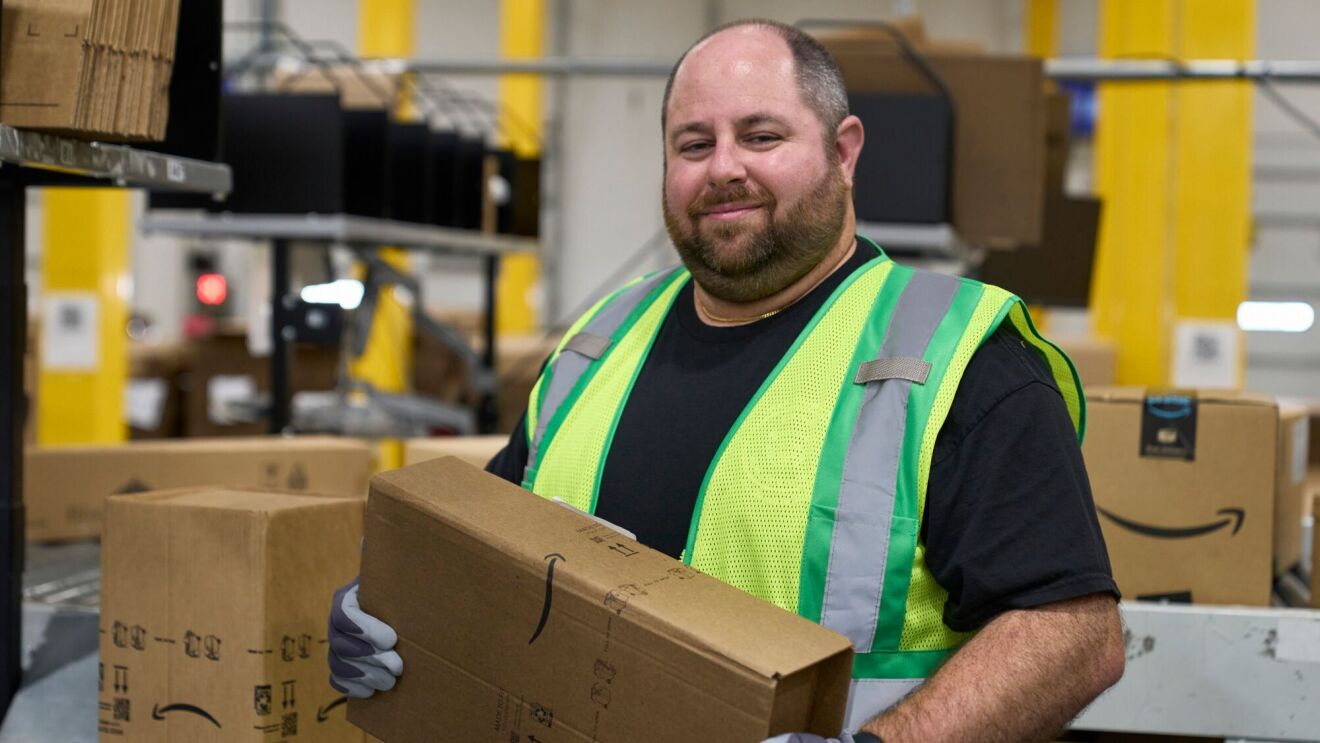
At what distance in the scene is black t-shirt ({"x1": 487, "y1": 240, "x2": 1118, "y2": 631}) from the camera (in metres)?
1.58

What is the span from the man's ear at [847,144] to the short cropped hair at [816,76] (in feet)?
0.04

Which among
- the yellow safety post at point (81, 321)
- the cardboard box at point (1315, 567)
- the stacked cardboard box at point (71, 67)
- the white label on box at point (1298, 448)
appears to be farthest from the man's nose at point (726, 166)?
the yellow safety post at point (81, 321)

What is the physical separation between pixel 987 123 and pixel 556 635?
2820mm

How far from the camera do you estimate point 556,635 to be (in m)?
1.54

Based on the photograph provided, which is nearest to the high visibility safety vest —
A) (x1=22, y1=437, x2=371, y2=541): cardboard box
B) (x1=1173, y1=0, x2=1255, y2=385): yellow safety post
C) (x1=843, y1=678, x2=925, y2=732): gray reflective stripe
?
(x1=843, y1=678, x2=925, y2=732): gray reflective stripe

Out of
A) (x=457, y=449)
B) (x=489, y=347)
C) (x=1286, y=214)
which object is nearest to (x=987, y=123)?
(x=457, y=449)

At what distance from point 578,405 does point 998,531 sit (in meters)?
0.72

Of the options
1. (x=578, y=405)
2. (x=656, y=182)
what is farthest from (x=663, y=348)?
(x=656, y=182)

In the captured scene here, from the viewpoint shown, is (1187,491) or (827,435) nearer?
(827,435)

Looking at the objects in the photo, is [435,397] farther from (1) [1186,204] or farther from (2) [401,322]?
(1) [1186,204]

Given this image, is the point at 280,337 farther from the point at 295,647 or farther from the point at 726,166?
the point at 726,166

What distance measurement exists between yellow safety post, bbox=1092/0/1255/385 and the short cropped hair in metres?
4.53

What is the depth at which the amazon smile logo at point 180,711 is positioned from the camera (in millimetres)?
2131

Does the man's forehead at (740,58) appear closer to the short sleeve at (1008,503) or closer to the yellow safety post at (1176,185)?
the short sleeve at (1008,503)
